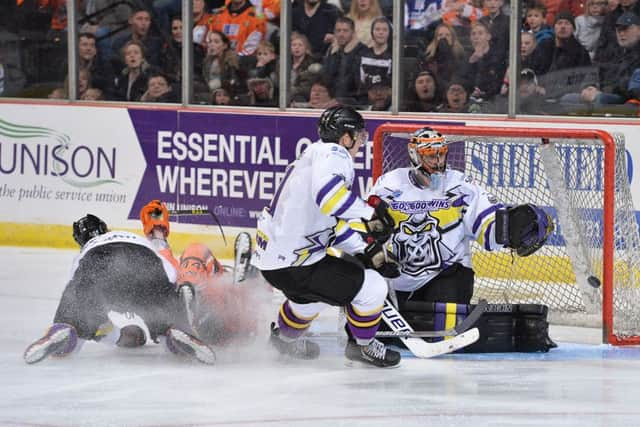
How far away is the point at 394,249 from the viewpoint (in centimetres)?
616

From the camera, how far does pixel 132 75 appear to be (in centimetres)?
966

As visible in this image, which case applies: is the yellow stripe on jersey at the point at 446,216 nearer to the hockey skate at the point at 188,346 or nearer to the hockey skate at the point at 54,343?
the hockey skate at the point at 188,346

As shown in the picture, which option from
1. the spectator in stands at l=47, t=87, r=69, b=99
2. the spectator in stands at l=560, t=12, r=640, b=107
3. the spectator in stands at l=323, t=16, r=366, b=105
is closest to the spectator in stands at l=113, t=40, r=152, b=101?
the spectator in stands at l=47, t=87, r=69, b=99

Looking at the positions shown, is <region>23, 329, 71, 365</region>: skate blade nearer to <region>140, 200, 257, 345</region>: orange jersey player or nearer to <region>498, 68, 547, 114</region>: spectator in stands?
<region>140, 200, 257, 345</region>: orange jersey player

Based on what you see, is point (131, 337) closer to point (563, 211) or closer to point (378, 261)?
point (378, 261)

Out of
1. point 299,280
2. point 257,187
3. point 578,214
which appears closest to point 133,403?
point 299,280

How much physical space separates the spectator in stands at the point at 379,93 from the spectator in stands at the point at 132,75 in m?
1.65

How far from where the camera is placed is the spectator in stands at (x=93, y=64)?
9.75 meters

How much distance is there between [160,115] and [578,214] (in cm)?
342

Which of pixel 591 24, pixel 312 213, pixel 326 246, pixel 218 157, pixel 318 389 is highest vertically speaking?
pixel 591 24

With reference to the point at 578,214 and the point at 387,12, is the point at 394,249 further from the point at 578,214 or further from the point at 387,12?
the point at 387,12

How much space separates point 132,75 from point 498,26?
2671 mm

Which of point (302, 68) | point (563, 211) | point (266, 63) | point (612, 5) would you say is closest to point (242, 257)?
point (563, 211)

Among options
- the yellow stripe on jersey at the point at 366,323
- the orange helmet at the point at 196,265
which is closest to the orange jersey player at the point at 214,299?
the orange helmet at the point at 196,265
